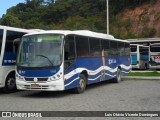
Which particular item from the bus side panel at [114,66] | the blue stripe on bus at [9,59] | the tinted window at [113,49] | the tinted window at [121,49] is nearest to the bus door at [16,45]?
the blue stripe on bus at [9,59]

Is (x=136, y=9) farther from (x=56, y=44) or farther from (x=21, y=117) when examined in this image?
(x=21, y=117)

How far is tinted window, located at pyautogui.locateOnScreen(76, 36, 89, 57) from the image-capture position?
16.7 m

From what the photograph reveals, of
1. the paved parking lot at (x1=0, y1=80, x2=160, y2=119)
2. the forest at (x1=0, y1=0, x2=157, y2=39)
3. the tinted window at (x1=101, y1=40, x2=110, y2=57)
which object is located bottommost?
the paved parking lot at (x1=0, y1=80, x2=160, y2=119)

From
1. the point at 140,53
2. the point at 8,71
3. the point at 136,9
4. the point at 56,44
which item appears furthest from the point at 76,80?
the point at 136,9

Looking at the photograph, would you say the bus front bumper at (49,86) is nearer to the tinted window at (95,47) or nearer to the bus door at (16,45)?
the bus door at (16,45)

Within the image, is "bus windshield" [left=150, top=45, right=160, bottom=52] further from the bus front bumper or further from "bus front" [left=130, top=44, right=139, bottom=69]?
the bus front bumper

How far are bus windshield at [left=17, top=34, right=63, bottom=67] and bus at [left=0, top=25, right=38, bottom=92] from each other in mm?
796

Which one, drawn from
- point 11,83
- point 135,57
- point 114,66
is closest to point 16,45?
point 11,83

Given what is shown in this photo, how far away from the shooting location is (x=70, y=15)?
77625 mm

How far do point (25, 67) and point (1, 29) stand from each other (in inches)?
80.1

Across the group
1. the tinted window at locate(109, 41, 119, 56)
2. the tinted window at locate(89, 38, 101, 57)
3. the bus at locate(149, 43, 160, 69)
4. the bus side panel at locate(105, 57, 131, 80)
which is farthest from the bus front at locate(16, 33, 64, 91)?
the bus at locate(149, 43, 160, 69)

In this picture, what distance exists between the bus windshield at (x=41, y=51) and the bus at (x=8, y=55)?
0.80 m

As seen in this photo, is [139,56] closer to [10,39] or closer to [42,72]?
[10,39]

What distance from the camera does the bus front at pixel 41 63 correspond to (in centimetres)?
1503
